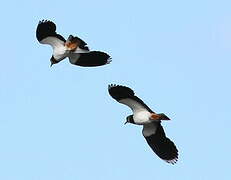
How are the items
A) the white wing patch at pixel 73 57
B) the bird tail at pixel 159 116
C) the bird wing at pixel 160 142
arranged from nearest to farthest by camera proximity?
the bird tail at pixel 159 116 → the bird wing at pixel 160 142 → the white wing patch at pixel 73 57

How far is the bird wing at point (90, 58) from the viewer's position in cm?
3691

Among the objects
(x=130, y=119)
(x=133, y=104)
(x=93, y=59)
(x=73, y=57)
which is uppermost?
(x=73, y=57)

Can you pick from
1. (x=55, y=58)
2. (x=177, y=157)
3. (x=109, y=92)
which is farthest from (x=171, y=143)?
(x=55, y=58)

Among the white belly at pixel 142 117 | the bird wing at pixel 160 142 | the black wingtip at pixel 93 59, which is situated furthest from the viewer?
the black wingtip at pixel 93 59

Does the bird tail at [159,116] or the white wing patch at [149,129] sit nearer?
the bird tail at [159,116]

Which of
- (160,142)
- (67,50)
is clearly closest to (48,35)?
(67,50)

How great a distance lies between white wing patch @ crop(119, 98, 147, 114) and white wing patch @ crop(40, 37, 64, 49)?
3.80 m

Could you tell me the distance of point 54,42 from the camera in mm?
37281

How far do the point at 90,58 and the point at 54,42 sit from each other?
1.38 m

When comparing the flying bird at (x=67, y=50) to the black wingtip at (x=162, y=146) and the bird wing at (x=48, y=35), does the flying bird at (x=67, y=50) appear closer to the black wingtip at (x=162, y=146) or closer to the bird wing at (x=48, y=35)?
the bird wing at (x=48, y=35)

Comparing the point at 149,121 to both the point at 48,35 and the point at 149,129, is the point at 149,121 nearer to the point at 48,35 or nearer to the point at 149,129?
the point at 149,129

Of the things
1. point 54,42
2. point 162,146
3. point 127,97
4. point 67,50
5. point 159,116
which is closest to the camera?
point 159,116

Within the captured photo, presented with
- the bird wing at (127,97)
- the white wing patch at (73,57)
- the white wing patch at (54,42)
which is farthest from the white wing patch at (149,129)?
the white wing patch at (54,42)

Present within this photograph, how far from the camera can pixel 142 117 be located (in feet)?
114
